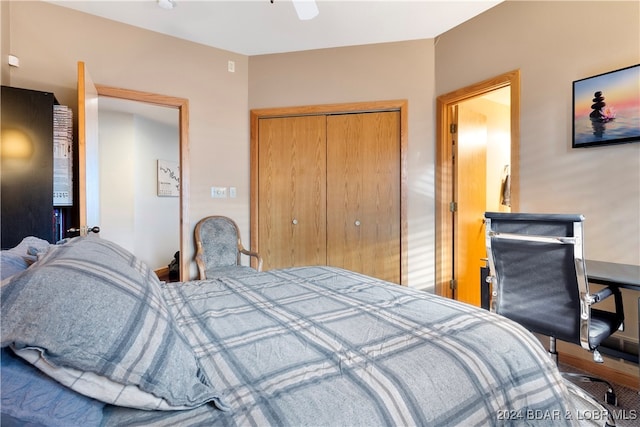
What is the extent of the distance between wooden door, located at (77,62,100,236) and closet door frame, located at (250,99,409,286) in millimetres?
1473

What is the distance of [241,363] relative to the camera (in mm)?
833

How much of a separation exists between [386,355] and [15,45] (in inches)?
136

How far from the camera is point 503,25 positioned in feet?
8.46

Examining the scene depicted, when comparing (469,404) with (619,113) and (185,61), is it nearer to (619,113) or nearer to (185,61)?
(619,113)

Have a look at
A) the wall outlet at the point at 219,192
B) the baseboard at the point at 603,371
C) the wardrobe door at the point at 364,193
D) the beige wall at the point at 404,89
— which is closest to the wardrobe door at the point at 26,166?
the wall outlet at the point at 219,192

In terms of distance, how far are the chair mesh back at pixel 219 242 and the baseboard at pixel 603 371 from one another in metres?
2.98

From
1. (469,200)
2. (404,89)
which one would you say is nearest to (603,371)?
(469,200)

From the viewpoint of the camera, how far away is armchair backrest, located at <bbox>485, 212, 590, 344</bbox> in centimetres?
156

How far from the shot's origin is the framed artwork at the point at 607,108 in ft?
6.22

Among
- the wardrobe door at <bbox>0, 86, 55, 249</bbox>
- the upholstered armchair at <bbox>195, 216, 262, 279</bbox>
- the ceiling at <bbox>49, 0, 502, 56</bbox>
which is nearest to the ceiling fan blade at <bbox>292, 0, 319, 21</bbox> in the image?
the ceiling at <bbox>49, 0, 502, 56</bbox>

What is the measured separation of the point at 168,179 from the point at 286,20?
11.4 feet

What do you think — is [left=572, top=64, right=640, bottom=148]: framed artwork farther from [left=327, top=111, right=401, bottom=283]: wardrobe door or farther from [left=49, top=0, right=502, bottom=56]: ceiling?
Result: [left=327, top=111, right=401, bottom=283]: wardrobe door

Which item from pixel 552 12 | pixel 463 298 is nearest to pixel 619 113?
pixel 552 12

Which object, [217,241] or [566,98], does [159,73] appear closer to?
[217,241]
